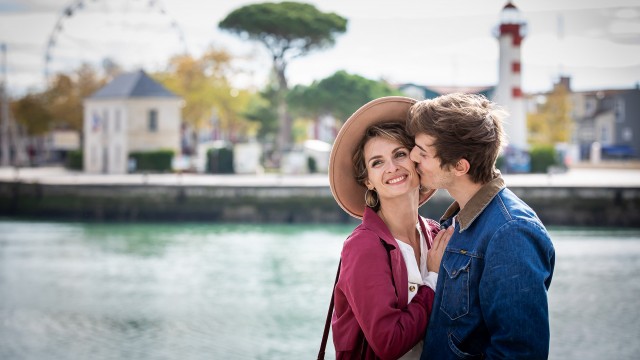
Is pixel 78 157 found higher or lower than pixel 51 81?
lower

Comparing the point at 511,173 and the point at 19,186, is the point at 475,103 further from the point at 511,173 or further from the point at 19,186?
the point at 511,173

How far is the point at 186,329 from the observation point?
1195 centimetres

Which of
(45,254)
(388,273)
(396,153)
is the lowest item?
(45,254)

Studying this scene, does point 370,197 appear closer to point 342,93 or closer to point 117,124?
point 342,93

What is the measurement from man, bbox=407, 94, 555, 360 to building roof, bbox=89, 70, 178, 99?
1556 inches

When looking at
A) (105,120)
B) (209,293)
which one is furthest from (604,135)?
(209,293)

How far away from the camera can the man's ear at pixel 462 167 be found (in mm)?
2287

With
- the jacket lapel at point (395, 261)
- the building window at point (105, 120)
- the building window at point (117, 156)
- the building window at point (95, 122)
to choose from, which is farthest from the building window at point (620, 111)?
the jacket lapel at point (395, 261)

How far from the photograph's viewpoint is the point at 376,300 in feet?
7.74

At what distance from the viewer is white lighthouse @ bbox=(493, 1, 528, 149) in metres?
42.7

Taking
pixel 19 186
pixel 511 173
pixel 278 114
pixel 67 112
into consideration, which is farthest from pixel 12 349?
pixel 67 112

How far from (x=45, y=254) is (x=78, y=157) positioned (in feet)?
73.4

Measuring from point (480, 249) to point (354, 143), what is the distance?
0.74 m

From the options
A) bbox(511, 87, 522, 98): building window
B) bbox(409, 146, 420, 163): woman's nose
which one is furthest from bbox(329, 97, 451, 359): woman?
bbox(511, 87, 522, 98): building window
